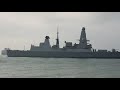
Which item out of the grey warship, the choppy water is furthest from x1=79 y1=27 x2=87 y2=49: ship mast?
the choppy water

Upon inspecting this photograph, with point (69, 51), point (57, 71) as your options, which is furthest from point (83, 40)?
point (57, 71)

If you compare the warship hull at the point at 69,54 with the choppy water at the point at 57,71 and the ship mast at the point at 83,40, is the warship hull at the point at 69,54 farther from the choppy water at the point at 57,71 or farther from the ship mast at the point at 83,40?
the choppy water at the point at 57,71

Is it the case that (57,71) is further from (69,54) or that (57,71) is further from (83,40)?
(83,40)

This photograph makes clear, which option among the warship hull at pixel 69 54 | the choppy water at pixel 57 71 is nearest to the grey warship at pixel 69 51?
the warship hull at pixel 69 54

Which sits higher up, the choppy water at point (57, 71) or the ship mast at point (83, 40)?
the ship mast at point (83, 40)

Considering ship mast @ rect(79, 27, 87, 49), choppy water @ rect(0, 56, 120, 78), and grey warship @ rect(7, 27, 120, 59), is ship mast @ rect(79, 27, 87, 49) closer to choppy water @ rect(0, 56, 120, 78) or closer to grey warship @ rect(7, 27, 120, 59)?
grey warship @ rect(7, 27, 120, 59)

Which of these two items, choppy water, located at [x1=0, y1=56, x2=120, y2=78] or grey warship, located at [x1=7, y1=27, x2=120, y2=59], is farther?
grey warship, located at [x1=7, y1=27, x2=120, y2=59]

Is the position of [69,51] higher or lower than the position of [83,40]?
lower
